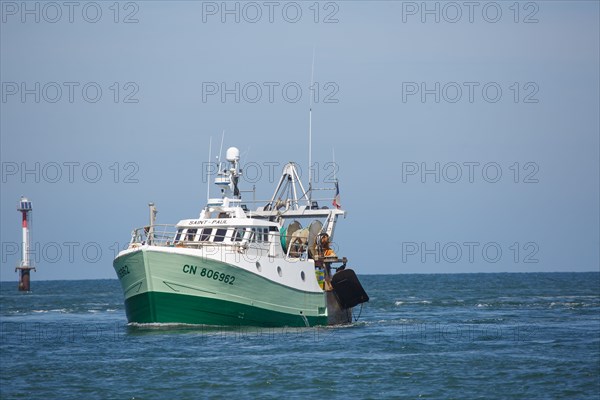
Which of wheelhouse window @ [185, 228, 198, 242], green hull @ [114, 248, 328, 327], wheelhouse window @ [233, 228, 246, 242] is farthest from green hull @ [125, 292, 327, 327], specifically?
wheelhouse window @ [185, 228, 198, 242]

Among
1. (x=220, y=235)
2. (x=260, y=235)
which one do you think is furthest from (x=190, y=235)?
(x=260, y=235)

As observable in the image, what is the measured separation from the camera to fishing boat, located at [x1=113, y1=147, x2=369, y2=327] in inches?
1597

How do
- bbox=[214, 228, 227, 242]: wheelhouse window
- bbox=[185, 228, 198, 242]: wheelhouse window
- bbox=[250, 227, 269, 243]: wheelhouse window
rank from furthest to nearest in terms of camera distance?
bbox=[185, 228, 198, 242]: wheelhouse window → bbox=[250, 227, 269, 243]: wheelhouse window → bbox=[214, 228, 227, 242]: wheelhouse window

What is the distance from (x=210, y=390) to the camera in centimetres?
3022

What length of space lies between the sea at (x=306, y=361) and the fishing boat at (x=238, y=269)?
2.65 ft

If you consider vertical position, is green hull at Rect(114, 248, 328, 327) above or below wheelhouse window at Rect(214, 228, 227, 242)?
below

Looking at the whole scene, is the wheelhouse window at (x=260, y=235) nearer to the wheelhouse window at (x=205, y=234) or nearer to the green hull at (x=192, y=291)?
the green hull at (x=192, y=291)

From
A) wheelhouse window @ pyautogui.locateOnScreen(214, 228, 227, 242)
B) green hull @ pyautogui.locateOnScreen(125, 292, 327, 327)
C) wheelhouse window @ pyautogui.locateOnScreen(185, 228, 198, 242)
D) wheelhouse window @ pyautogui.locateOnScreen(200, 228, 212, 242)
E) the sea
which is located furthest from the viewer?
wheelhouse window @ pyautogui.locateOnScreen(185, 228, 198, 242)

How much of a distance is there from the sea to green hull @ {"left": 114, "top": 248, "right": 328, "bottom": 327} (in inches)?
23.3

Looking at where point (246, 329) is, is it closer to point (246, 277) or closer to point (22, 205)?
point (246, 277)

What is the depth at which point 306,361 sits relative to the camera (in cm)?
3562

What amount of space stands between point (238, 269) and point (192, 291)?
6.43ft

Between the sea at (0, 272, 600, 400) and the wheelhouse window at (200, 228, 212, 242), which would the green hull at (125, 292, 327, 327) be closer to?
the sea at (0, 272, 600, 400)

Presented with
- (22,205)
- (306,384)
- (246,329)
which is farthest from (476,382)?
(22,205)
